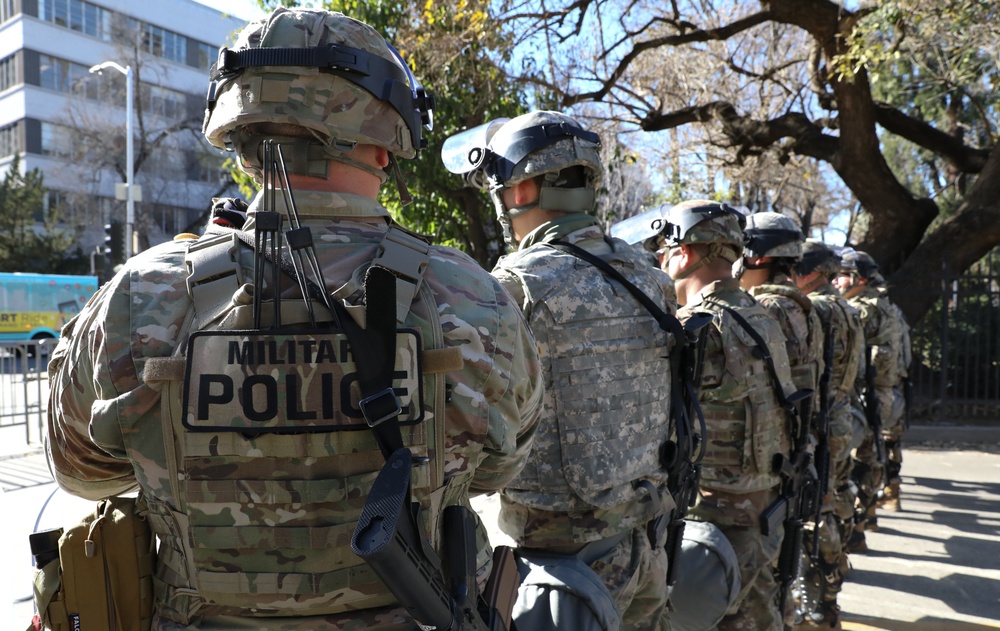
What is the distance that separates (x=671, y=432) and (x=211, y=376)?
6.48 feet

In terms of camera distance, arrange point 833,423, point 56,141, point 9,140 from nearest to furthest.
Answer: point 833,423, point 56,141, point 9,140

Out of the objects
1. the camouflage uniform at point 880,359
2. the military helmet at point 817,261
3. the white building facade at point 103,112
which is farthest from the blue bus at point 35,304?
the military helmet at point 817,261

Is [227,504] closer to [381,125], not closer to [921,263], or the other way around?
[381,125]

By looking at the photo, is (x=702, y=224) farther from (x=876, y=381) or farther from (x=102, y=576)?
(x=876, y=381)

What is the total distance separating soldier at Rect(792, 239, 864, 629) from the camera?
4.74m

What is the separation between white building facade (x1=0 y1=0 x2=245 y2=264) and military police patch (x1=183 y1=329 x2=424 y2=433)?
31970mm

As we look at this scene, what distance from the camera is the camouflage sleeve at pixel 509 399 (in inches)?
68.4

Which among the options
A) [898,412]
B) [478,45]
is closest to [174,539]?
[898,412]

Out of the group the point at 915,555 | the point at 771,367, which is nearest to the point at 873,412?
the point at 915,555

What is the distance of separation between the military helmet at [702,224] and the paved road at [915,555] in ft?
9.10

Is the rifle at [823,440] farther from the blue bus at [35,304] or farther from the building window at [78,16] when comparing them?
the building window at [78,16]

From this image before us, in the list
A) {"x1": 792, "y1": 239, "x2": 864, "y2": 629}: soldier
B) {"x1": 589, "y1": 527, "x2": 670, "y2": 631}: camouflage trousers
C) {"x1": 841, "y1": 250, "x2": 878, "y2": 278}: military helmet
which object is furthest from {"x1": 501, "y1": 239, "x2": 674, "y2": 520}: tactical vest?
{"x1": 841, "y1": 250, "x2": 878, "y2": 278}: military helmet

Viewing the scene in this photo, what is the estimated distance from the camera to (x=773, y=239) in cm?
456

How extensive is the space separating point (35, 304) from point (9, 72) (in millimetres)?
17618
